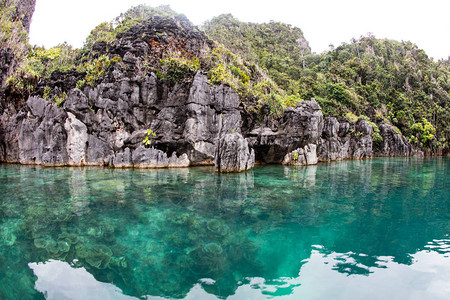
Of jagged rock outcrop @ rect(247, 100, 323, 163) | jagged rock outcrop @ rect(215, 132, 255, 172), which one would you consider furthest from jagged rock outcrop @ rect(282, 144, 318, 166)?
jagged rock outcrop @ rect(215, 132, 255, 172)

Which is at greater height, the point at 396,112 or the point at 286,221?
the point at 396,112

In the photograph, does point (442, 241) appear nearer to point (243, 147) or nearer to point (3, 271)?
point (3, 271)

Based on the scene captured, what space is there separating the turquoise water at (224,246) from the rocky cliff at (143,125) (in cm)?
1393

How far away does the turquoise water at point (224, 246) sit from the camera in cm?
483

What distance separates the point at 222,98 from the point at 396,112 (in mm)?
45609

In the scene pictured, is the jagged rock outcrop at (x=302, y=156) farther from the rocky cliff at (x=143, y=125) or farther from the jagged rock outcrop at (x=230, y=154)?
the jagged rock outcrop at (x=230, y=154)

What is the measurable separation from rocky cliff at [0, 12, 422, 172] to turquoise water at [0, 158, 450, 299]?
45.7 feet

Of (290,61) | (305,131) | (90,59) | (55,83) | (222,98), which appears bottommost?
(305,131)

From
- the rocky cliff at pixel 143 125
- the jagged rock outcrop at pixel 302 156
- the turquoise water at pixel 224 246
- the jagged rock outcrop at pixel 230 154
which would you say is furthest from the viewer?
the jagged rock outcrop at pixel 302 156

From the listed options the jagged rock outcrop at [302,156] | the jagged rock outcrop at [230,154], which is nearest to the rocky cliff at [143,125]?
the jagged rock outcrop at [302,156]

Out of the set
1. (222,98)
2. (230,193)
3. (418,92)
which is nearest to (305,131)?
(222,98)

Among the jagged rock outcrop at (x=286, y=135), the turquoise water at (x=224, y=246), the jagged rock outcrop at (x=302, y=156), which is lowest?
the turquoise water at (x=224, y=246)

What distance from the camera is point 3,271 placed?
536 cm

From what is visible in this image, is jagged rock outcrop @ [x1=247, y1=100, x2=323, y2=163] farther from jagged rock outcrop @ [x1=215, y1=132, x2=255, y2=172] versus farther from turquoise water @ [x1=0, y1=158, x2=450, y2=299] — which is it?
turquoise water @ [x1=0, y1=158, x2=450, y2=299]
